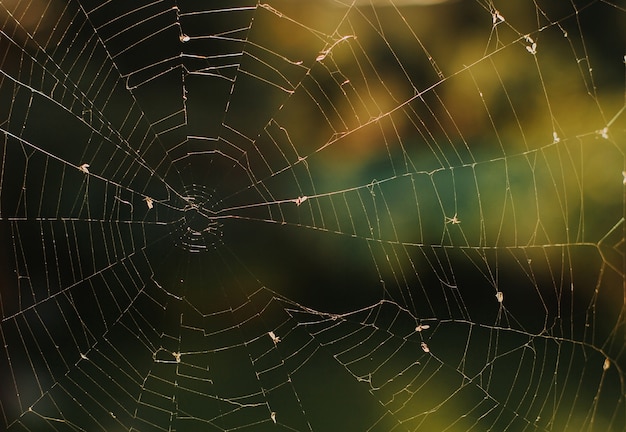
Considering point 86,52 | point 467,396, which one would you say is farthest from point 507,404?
point 86,52

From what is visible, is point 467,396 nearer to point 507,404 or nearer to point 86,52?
point 507,404

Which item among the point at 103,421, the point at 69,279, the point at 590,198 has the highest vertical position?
the point at 590,198

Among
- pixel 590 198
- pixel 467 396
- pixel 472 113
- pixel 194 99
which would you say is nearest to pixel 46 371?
pixel 194 99

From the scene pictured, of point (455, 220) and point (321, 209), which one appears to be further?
point (321, 209)

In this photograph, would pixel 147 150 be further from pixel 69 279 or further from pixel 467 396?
pixel 467 396

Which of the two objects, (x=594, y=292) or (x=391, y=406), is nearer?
(x=594, y=292)

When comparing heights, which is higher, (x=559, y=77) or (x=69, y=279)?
(x=559, y=77)
